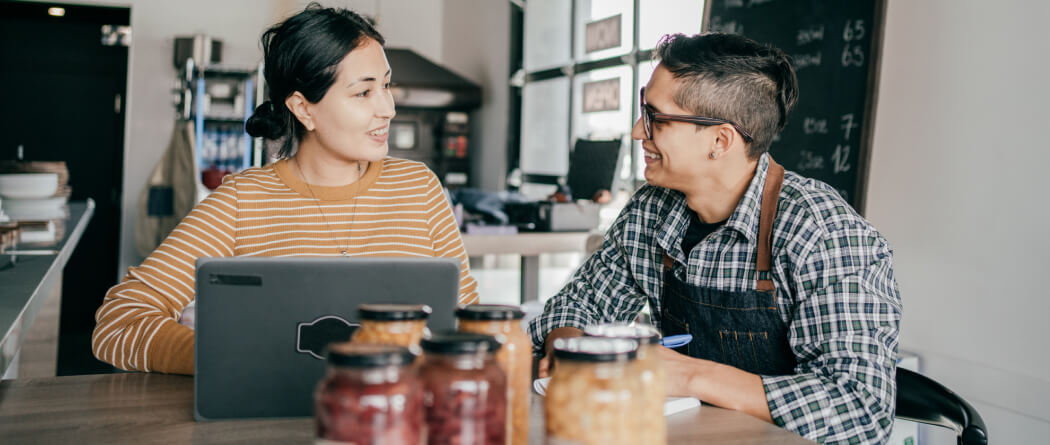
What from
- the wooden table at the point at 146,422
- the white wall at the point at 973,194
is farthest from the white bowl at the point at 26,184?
the white wall at the point at 973,194

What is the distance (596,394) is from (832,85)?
214 cm

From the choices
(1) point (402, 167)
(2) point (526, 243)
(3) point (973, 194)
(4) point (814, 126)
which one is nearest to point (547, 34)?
(2) point (526, 243)

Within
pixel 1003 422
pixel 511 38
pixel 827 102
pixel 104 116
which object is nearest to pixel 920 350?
pixel 1003 422

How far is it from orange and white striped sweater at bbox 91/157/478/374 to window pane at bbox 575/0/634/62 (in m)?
3.12

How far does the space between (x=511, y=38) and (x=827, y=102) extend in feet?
12.5

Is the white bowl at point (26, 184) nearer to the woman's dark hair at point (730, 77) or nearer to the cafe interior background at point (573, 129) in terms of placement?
the cafe interior background at point (573, 129)

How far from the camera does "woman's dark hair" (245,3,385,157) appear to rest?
1546mm

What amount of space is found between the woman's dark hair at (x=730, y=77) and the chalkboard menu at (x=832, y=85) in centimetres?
92

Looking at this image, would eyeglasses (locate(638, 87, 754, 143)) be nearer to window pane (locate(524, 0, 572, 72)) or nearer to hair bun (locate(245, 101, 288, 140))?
hair bun (locate(245, 101, 288, 140))

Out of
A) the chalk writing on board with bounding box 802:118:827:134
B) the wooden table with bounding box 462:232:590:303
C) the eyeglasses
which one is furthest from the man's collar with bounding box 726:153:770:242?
the wooden table with bounding box 462:232:590:303

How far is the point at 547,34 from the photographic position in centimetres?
564

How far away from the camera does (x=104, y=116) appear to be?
6.63 metres

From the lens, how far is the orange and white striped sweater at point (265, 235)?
4.07 feet

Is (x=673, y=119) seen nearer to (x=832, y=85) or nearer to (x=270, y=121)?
(x=270, y=121)
